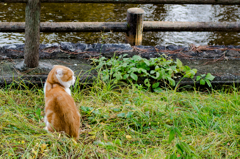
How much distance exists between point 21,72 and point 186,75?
2021mm

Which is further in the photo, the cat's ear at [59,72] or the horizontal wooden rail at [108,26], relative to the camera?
the horizontal wooden rail at [108,26]

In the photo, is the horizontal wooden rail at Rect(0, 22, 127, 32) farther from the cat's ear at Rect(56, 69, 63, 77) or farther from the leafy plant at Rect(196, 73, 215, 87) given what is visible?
the cat's ear at Rect(56, 69, 63, 77)

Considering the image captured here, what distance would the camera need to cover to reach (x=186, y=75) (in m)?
3.15

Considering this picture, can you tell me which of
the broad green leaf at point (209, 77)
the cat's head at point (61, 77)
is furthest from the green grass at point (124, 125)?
the cat's head at point (61, 77)

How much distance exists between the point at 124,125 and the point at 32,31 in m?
1.50

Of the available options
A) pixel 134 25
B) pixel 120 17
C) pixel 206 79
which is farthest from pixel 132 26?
pixel 120 17

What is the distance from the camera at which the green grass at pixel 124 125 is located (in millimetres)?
2027

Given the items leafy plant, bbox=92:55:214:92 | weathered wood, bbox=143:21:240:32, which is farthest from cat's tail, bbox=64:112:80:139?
weathered wood, bbox=143:21:240:32

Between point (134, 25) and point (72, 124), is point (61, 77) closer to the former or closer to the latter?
point (72, 124)

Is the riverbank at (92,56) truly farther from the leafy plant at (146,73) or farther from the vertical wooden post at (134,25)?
the vertical wooden post at (134,25)

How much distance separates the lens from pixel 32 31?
2861 mm

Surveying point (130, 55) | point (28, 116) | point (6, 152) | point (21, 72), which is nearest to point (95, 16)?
point (130, 55)

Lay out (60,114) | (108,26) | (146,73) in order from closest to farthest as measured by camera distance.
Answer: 1. (60,114)
2. (146,73)
3. (108,26)

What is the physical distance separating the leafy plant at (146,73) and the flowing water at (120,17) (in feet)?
8.84
